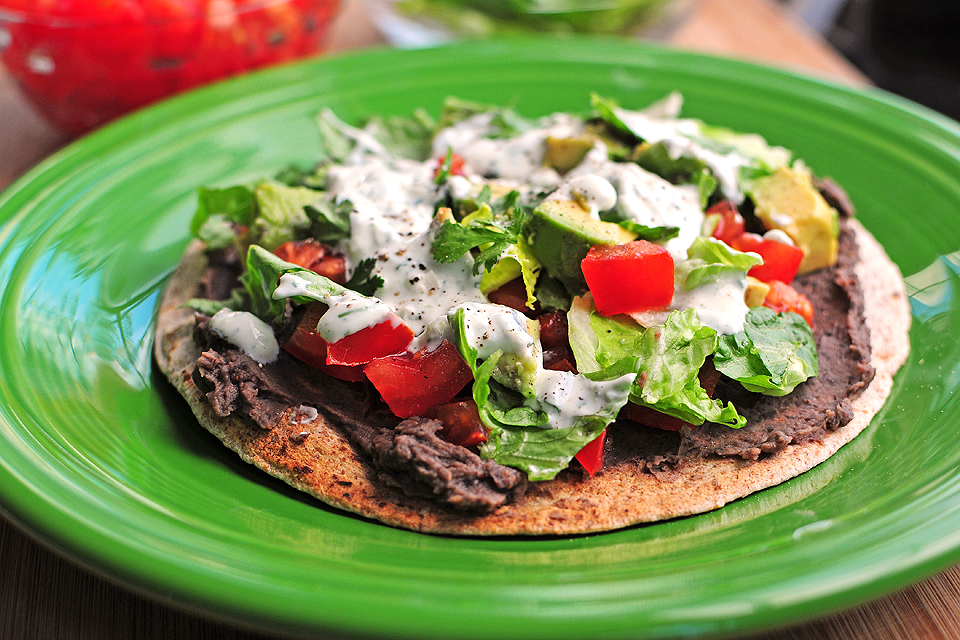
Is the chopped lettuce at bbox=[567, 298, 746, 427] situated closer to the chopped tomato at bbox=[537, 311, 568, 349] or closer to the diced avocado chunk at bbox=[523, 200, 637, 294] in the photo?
the chopped tomato at bbox=[537, 311, 568, 349]

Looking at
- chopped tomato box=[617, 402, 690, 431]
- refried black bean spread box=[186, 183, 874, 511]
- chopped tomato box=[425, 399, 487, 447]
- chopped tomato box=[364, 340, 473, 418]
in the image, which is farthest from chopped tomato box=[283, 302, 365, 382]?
chopped tomato box=[617, 402, 690, 431]

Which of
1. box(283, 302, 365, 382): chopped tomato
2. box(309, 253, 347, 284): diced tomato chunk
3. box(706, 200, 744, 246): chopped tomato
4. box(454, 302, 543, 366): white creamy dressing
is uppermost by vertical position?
box(706, 200, 744, 246): chopped tomato

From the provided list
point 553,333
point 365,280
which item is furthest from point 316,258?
point 553,333

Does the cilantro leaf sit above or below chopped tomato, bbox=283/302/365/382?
above

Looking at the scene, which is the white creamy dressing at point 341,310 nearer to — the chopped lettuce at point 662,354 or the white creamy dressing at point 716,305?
the chopped lettuce at point 662,354

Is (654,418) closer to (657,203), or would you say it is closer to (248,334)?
(657,203)

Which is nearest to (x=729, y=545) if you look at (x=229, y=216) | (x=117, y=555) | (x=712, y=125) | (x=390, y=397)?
(x=390, y=397)

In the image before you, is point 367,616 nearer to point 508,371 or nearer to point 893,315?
point 508,371

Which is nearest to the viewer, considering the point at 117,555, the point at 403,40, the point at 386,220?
the point at 117,555
